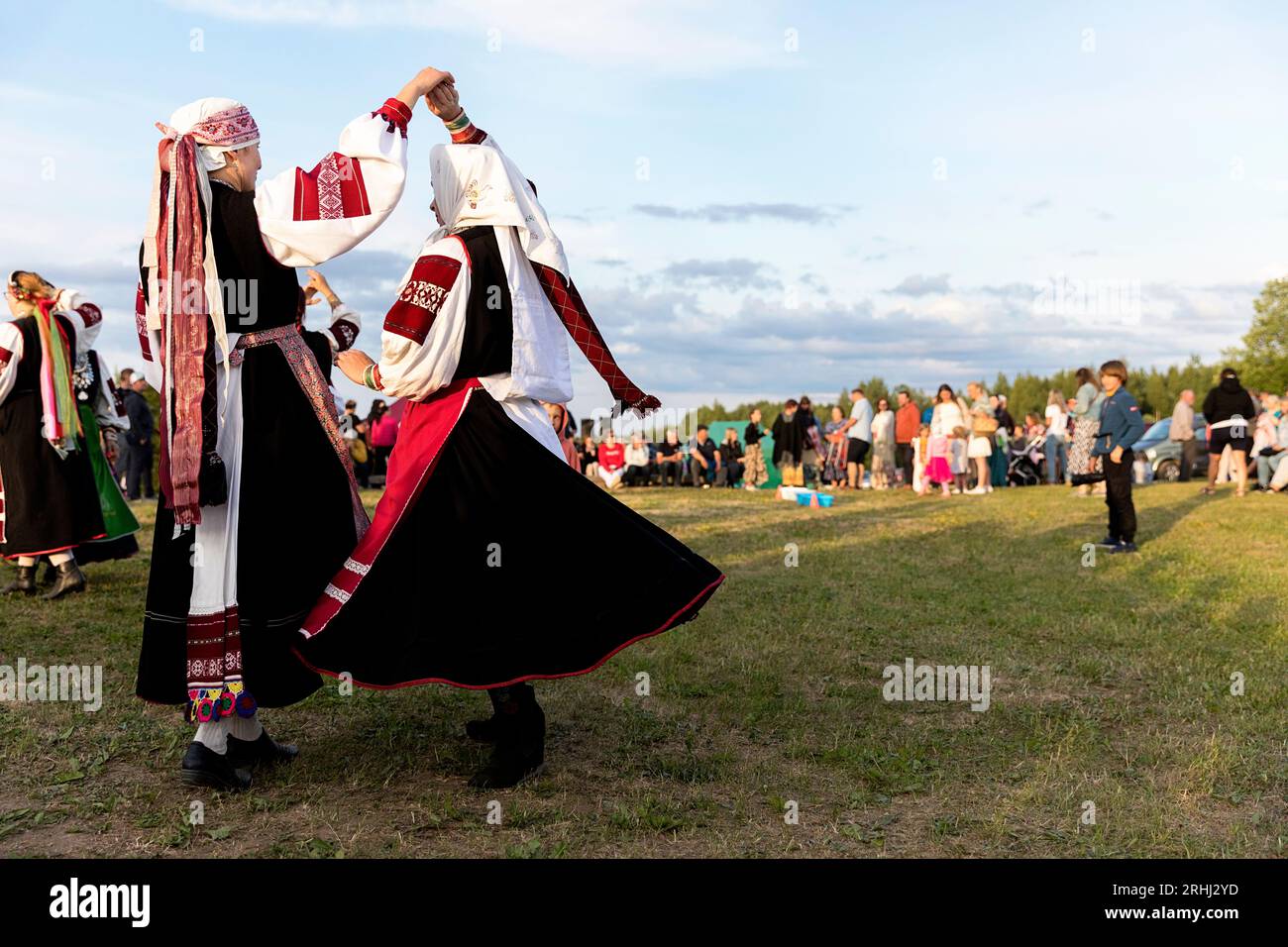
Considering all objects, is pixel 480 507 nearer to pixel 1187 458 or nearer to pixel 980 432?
pixel 980 432

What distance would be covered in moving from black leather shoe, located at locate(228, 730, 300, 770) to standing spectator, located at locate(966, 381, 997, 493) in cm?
1816

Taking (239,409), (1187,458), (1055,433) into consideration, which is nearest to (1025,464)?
(1055,433)

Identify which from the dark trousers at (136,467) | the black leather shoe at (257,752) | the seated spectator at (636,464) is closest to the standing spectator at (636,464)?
the seated spectator at (636,464)

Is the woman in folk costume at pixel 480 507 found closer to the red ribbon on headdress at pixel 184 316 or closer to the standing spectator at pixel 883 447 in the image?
the red ribbon on headdress at pixel 184 316

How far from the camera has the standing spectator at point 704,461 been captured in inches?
979

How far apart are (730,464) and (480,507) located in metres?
21.1

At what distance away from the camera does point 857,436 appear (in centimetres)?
2202

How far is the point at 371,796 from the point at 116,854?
860mm

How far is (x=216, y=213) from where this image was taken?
3.94m

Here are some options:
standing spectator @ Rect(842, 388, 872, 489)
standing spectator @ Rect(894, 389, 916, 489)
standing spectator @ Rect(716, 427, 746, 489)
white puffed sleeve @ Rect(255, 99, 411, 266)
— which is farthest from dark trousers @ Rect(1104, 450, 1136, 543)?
standing spectator @ Rect(716, 427, 746, 489)

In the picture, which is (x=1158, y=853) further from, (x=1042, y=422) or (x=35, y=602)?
(x=1042, y=422)

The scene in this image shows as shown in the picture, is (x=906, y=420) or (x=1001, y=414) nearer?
(x=906, y=420)

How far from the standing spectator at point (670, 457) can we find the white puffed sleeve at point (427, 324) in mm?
21122
